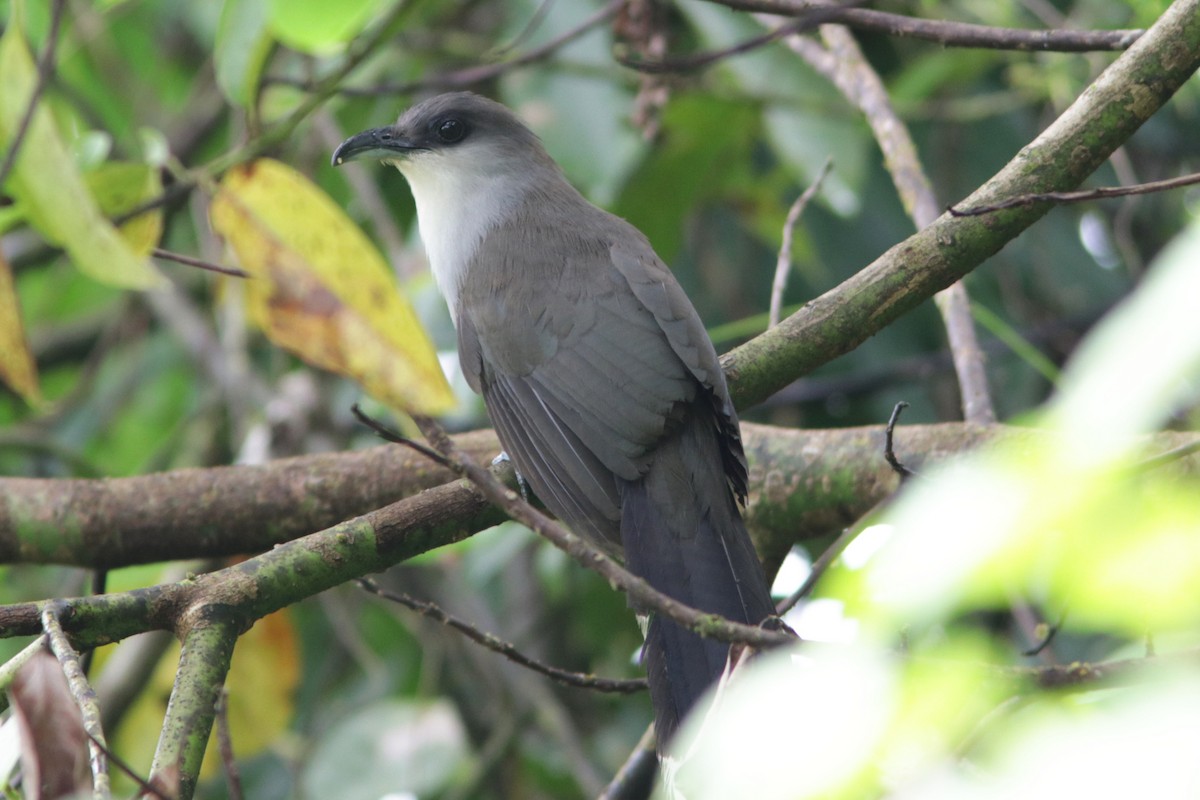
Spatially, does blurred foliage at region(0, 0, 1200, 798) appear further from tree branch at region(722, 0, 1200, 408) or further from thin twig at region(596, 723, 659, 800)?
thin twig at region(596, 723, 659, 800)

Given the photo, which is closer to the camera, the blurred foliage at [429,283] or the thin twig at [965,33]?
the thin twig at [965,33]

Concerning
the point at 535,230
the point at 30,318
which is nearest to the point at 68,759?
the point at 535,230

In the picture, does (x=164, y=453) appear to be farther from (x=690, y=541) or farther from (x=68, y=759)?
(x=68, y=759)

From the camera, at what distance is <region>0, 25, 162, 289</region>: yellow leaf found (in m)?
1.73

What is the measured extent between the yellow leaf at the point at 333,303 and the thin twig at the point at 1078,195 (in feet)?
4.30

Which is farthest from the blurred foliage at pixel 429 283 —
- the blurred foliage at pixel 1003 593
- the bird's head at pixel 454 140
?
the blurred foliage at pixel 1003 593

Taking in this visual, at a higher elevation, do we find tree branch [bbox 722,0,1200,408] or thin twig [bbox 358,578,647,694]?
tree branch [bbox 722,0,1200,408]

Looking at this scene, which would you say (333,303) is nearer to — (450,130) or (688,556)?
(688,556)

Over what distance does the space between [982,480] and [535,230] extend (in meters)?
2.86

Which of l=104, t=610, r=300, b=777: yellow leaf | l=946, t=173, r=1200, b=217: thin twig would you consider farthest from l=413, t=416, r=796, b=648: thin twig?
l=104, t=610, r=300, b=777: yellow leaf

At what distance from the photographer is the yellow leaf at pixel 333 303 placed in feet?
4.04

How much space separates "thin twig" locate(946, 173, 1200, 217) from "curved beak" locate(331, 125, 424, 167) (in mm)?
2027

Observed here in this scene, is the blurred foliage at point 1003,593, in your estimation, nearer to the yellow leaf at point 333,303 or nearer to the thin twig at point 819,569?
the yellow leaf at point 333,303

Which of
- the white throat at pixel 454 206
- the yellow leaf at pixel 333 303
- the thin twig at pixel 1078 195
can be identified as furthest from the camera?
the white throat at pixel 454 206
